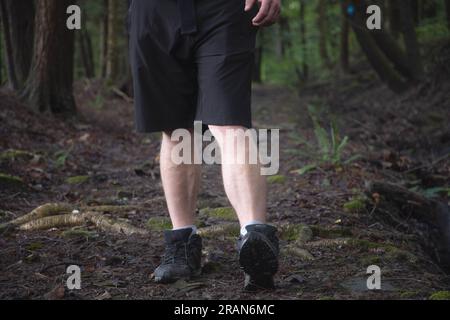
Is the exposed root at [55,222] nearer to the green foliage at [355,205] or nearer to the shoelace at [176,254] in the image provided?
the shoelace at [176,254]

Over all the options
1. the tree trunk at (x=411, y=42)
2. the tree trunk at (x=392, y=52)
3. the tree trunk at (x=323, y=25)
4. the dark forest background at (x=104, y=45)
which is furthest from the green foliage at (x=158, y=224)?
the tree trunk at (x=323, y=25)

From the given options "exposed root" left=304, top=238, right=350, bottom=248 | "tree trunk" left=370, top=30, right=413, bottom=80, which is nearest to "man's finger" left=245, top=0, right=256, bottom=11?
"exposed root" left=304, top=238, right=350, bottom=248

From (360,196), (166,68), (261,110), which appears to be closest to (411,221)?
(360,196)

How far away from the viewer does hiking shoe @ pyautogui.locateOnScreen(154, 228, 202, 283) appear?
322 centimetres

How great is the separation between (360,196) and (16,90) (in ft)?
22.2

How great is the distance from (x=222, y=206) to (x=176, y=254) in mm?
1933

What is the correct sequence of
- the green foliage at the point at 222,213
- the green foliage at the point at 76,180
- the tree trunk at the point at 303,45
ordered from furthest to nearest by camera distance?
the tree trunk at the point at 303,45
the green foliage at the point at 76,180
the green foliage at the point at 222,213

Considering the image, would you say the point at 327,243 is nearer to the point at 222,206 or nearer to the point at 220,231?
the point at 220,231

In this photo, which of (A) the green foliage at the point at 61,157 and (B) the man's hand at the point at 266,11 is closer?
(B) the man's hand at the point at 266,11

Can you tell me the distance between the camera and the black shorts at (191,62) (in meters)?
2.92

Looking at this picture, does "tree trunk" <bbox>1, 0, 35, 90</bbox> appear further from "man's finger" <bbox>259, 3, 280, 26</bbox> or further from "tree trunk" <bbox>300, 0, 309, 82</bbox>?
"tree trunk" <bbox>300, 0, 309, 82</bbox>

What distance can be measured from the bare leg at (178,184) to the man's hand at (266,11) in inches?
33.1

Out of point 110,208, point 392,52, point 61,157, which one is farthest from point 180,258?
point 392,52

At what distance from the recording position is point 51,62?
941 centimetres
